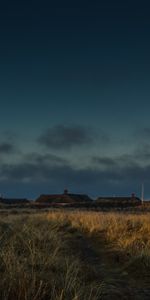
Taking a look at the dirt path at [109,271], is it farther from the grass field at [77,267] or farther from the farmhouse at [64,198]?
the farmhouse at [64,198]

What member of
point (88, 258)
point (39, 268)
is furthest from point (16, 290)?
point (88, 258)

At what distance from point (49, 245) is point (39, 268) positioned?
141 inches

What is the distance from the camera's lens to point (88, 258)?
1162 centimetres

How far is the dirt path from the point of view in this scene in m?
7.09

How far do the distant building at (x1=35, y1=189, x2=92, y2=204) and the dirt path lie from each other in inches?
2948

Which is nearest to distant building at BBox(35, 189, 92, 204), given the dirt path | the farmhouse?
the farmhouse

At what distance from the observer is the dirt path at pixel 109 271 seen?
7091mm

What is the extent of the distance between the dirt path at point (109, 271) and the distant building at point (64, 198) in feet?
246

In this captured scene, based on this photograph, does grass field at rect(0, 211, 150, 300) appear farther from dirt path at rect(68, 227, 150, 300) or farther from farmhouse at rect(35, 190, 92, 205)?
farmhouse at rect(35, 190, 92, 205)

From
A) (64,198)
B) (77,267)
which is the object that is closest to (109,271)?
(77,267)

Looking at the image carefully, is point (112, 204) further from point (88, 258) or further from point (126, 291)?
point (126, 291)

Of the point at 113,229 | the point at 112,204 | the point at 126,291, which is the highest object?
the point at 112,204

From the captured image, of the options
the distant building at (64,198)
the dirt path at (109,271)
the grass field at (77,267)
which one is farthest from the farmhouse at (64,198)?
the dirt path at (109,271)

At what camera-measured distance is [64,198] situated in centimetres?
9231
